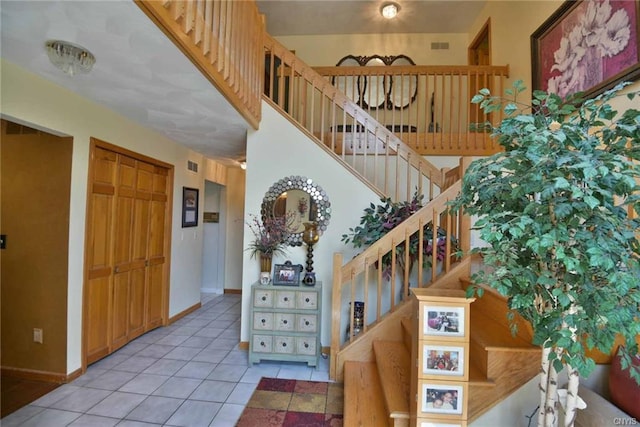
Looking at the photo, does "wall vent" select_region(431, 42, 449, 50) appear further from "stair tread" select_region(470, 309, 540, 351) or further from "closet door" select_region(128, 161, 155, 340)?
"closet door" select_region(128, 161, 155, 340)

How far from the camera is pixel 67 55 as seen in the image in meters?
1.81

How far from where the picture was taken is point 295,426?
209cm

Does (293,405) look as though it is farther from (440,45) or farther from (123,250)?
(440,45)

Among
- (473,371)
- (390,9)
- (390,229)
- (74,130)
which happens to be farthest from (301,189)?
(390,9)

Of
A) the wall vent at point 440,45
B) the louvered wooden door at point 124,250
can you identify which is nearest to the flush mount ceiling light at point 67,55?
the louvered wooden door at point 124,250

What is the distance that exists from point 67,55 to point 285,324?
2.55 metres

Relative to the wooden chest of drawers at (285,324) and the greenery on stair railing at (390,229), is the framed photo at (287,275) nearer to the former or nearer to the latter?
the wooden chest of drawers at (285,324)

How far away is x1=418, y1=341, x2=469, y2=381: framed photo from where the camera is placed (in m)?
1.59

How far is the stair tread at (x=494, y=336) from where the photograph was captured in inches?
69.6

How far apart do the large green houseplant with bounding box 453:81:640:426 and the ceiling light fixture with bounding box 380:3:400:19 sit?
391cm

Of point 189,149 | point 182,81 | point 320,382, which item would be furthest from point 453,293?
point 189,149

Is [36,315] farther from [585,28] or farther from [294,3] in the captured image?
[585,28]

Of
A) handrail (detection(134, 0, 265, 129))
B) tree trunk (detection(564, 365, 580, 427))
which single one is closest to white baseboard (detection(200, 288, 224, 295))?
handrail (detection(134, 0, 265, 129))

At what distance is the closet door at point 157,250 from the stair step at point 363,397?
2554mm
